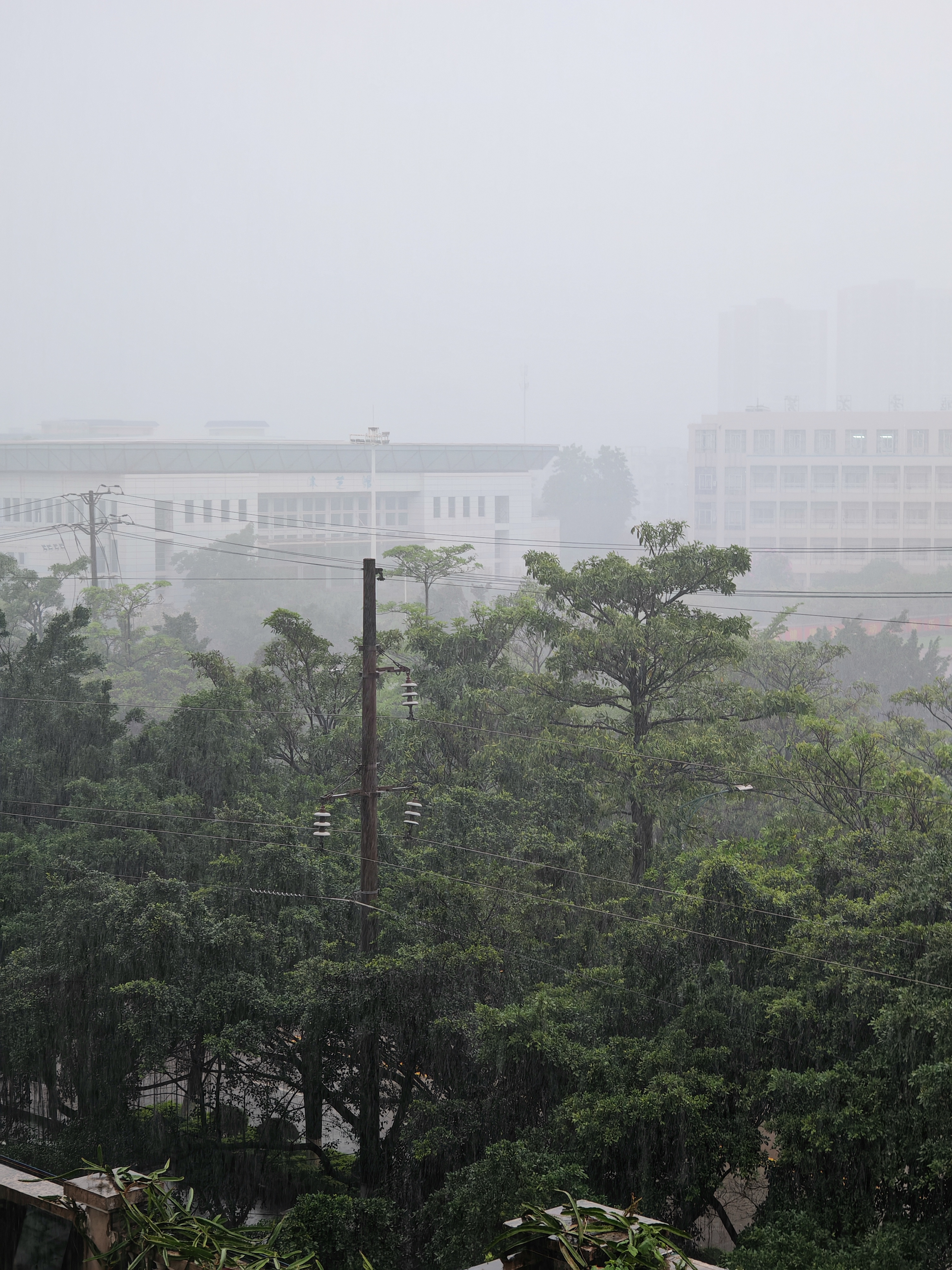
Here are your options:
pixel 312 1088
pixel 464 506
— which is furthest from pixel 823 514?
pixel 312 1088

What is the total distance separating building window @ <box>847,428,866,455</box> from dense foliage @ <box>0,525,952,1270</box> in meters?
50.5

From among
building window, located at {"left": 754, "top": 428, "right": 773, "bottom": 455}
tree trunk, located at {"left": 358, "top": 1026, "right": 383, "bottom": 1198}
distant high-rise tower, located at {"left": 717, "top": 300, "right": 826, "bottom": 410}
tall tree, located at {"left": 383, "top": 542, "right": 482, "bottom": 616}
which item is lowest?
tree trunk, located at {"left": 358, "top": 1026, "right": 383, "bottom": 1198}

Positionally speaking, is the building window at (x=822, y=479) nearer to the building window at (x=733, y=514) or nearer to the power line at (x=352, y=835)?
the building window at (x=733, y=514)

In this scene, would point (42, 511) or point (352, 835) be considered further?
point (42, 511)

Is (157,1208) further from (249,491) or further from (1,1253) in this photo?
(249,491)

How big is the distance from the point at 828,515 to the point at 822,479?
2483 mm

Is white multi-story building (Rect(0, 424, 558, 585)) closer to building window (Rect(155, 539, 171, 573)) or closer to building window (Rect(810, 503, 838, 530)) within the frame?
building window (Rect(155, 539, 171, 573))

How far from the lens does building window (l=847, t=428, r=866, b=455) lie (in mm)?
64812

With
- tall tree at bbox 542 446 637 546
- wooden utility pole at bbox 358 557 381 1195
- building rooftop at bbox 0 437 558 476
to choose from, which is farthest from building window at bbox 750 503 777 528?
wooden utility pole at bbox 358 557 381 1195

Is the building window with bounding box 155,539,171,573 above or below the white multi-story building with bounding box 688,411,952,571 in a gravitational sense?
below

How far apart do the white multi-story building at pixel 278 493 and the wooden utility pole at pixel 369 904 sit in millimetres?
55679

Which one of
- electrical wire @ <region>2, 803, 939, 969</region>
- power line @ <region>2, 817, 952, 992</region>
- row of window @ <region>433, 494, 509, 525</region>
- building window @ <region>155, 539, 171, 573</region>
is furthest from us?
row of window @ <region>433, 494, 509, 525</region>

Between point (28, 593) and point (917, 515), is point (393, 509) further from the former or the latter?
point (28, 593)

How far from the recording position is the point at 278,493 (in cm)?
6931
